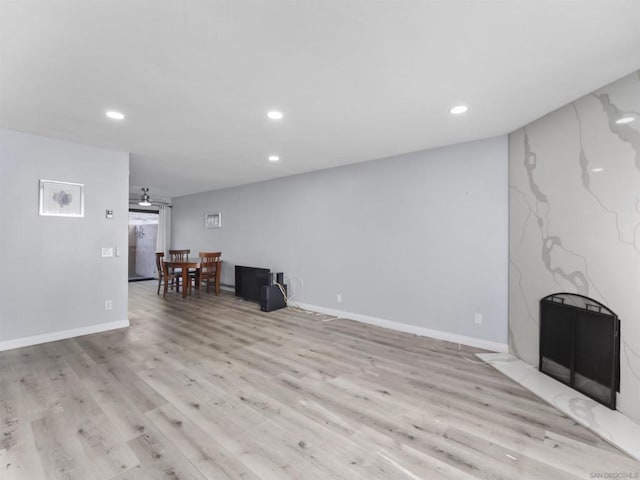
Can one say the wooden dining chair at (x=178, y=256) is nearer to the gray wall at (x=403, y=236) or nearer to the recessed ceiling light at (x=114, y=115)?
the gray wall at (x=403, y=236)

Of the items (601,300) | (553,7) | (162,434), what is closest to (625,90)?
(553,7)

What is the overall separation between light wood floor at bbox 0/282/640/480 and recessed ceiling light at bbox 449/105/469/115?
243 cm

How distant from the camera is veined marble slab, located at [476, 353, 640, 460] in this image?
1.79 metres

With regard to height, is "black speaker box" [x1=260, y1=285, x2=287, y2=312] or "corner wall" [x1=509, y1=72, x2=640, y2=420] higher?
"corner wall" [x1=509, y1=72, x2=640, y2=420]

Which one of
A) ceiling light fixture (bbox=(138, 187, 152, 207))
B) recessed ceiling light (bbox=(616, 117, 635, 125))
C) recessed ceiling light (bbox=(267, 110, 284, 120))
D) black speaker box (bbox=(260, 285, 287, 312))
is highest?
recessed ceiling light (bbox=(267, 110, 284, 120))

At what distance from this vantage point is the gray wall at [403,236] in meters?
3.31

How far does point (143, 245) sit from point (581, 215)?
9988 millimetres

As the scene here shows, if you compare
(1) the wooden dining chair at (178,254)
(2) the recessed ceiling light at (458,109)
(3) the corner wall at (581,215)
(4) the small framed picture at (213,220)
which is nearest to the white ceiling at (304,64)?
(2) the recessed ceiling light at (458,109)

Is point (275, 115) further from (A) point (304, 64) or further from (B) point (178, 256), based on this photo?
(B) point (178, 256)

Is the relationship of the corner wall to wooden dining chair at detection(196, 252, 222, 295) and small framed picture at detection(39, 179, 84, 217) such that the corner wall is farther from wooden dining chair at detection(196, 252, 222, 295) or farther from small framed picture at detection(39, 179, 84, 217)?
wooden dining chair at detection(196, 252, 222, 295)

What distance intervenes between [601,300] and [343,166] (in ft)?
11.3

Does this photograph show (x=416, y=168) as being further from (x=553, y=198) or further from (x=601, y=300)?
(x=601, y=300)

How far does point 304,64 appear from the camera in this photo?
6.23ft

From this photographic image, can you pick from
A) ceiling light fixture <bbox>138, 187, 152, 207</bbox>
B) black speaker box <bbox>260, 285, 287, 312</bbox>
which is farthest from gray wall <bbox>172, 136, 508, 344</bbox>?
ceiling light fixture <bbox>138, 187, 152, 207</bbox>
